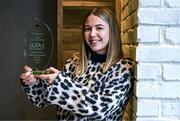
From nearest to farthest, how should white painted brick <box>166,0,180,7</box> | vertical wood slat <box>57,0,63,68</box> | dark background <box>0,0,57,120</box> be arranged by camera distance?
white painted brick <box>166,0,180,7</box> → vertical wood slat <box>57,0,63,68</box> → dark background <box>0,0,57,120</box>

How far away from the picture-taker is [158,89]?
121 centimetres

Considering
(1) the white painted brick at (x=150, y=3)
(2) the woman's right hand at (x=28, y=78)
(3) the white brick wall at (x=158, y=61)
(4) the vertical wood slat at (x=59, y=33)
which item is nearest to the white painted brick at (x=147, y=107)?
(3) the white brick wall at (x=158, y=61)

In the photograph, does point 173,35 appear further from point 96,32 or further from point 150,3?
point 96,32

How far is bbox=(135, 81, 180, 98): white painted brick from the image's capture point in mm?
1209

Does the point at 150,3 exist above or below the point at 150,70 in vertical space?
above

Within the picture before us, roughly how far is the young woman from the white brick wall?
0.10 m

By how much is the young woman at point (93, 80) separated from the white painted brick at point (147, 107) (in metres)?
0.08

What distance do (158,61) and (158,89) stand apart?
3.9 inches

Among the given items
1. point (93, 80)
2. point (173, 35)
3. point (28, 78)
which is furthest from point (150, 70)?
point (28, 78)

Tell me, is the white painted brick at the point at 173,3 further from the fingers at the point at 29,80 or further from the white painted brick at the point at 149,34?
the fingers at the point at 29,80

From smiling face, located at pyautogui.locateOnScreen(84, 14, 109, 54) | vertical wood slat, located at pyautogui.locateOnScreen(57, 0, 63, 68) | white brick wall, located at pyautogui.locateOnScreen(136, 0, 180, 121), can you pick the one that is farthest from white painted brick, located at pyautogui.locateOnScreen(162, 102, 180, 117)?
vertical wood slat, located at pyautogui.locateOnScreen(57, 0, 63, 68)

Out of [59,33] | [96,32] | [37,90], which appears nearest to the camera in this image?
[96,32]

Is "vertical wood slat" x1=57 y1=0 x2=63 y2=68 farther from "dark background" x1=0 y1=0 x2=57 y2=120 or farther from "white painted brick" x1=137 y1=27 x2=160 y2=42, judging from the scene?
"white painted brick" x1=137 y1=27 x2=160 y2=42

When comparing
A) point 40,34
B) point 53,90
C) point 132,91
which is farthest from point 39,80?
point 40,34
